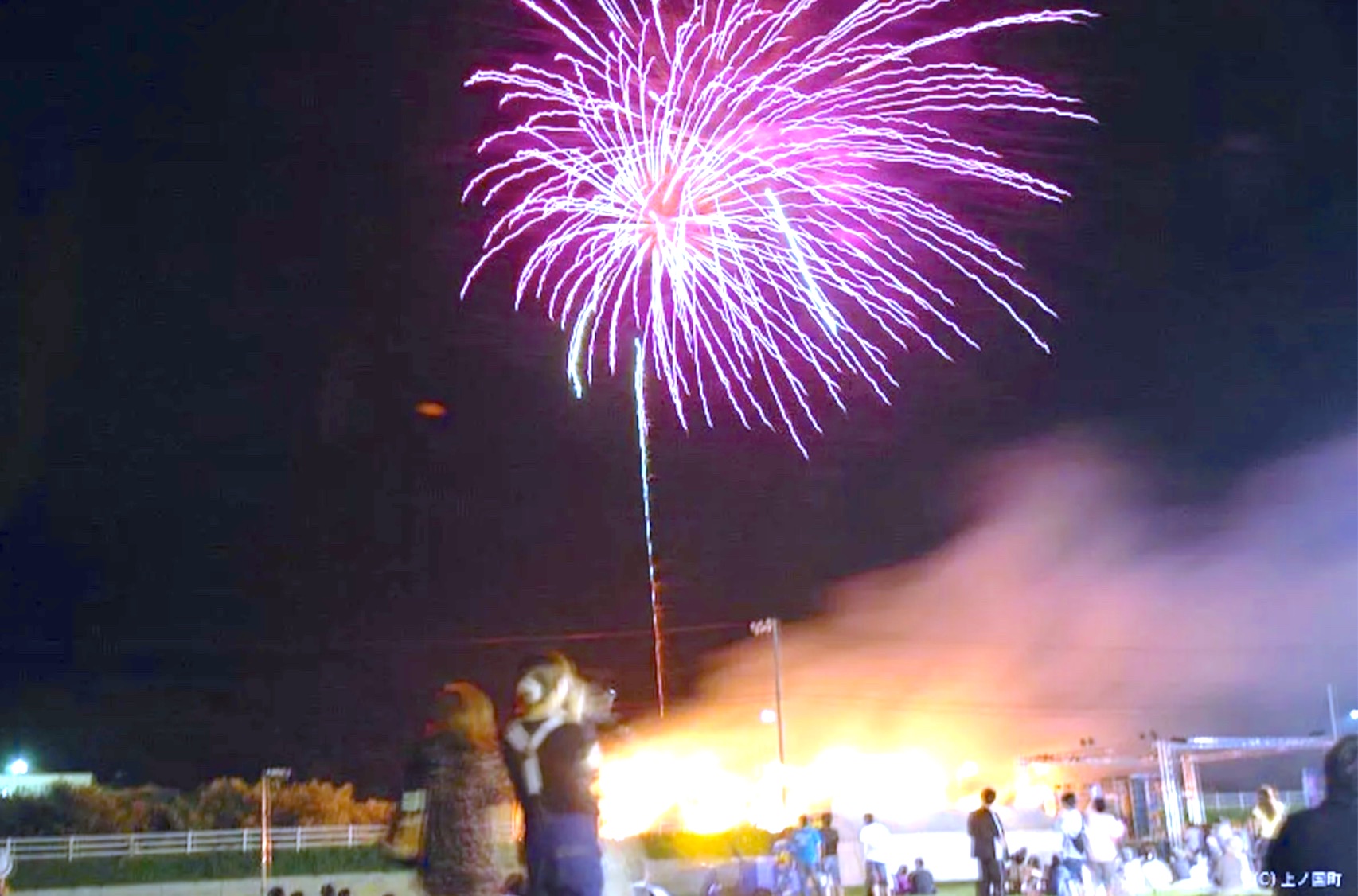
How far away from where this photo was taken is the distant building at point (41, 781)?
27.2 meters

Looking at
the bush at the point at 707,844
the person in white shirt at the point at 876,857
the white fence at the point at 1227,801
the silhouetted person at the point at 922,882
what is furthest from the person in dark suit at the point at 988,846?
the white fence at the point at 1227,801

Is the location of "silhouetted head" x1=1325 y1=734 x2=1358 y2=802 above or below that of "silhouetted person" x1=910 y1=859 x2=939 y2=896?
above

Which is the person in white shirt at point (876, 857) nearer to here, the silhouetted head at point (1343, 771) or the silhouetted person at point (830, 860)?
the silhouetted person at point (830, 860)

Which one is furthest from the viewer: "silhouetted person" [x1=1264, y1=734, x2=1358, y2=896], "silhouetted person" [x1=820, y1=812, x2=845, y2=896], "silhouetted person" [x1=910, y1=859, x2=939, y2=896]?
"silhouetted person" [x1=910, y1=859, x2=939, y2=896]

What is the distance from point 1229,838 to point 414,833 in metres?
9.11

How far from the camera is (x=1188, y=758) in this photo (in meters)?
22.3

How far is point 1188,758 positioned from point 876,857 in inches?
367

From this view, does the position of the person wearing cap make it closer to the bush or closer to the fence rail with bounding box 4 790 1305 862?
the bush

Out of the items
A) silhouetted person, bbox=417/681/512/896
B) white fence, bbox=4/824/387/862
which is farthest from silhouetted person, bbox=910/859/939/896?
silhouetted person, bbox=417/681/512/896

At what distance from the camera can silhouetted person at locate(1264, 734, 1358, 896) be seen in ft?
15.2

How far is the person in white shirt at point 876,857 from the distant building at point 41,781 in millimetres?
17488

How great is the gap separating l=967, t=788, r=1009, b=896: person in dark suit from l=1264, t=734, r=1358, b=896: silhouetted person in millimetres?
5858

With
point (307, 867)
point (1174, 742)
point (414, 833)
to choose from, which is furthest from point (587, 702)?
point (1174, 742)

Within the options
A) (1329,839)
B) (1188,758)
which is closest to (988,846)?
(1329,839)
